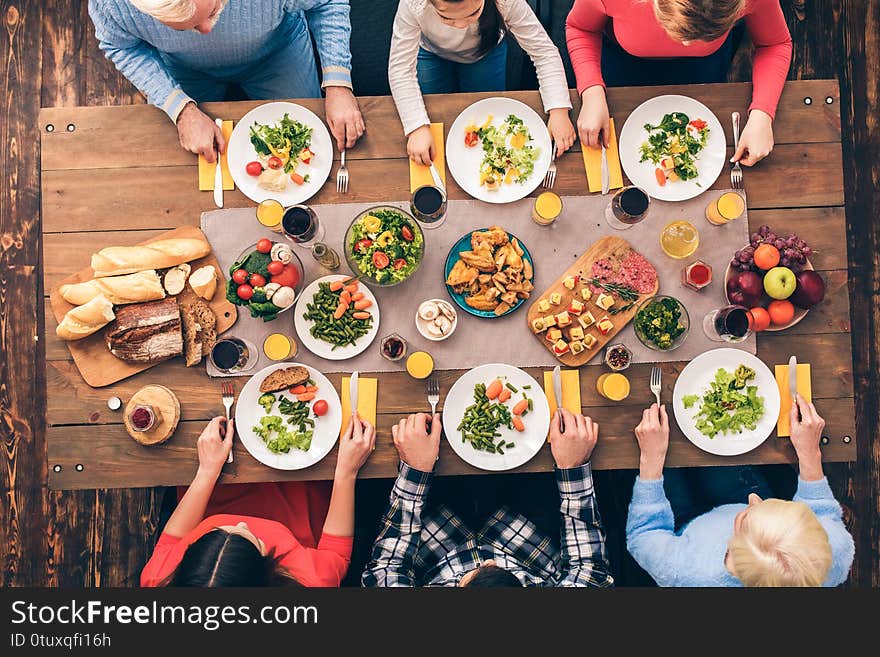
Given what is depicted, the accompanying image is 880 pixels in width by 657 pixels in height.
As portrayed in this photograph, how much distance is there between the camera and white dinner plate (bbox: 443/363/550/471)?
1.97 metres

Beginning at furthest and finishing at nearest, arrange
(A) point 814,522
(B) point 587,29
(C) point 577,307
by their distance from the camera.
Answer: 1. (B) point 587,29
2. (C) point 577,307
3. (A) point 814,522

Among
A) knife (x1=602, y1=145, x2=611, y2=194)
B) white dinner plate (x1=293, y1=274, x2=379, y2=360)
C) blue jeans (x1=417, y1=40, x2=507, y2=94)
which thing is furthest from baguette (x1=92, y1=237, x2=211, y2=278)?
knife (x1=602, y1=145, x2=611, y2=194)

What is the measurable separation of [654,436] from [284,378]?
116 cm

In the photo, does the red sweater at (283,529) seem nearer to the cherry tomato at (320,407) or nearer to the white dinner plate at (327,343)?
the cherry tomato at (320,407)

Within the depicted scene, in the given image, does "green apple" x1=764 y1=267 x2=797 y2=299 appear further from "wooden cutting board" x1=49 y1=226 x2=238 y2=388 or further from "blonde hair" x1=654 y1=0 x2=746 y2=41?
"wooden cutting board" x1=49 y1=226 x2=238 y2=388

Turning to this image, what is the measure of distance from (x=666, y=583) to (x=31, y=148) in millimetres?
3172

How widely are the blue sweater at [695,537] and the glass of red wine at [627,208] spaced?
822 mm

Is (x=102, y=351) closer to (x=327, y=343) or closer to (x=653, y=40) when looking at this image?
(x=327, y=343)

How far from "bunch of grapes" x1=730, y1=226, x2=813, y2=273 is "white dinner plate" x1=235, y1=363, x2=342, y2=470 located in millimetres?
1319

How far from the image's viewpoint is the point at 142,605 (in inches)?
79.1

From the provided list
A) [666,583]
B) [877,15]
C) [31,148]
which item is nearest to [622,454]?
[666,583]

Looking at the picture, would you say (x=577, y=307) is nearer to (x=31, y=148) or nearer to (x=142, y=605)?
(x=142, y=605)

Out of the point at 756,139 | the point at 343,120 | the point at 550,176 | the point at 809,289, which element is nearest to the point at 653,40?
the point at 756,139

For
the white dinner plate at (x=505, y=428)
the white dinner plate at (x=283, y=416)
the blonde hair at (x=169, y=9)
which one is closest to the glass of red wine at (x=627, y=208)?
the white dinner plate at (x=505, y=428)
